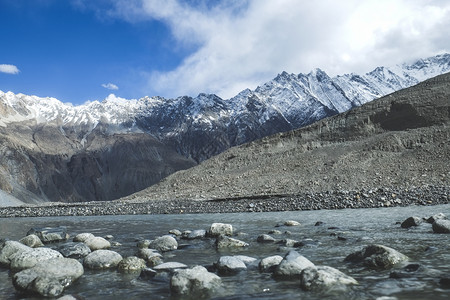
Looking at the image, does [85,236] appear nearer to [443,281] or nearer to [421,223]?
[443,281]

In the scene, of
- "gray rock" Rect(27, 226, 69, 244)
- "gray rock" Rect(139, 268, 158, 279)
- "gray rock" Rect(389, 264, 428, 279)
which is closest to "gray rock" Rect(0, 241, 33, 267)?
"gray rock" Rect(139, 268, 158, 279)

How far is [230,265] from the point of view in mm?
11102

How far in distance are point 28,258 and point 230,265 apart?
729 centimetres

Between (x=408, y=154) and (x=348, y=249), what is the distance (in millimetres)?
66095

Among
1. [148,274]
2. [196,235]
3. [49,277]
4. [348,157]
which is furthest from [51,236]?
[348,157]

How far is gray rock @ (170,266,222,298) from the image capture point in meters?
9.02

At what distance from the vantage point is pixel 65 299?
8.05m

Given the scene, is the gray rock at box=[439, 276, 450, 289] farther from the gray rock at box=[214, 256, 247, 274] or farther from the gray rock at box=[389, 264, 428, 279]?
the gray rock at box=[214, 256, 247, 274]

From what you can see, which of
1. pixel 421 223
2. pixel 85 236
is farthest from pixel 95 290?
pixel 421 223

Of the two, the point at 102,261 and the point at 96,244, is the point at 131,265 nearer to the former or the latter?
the point at 102,261

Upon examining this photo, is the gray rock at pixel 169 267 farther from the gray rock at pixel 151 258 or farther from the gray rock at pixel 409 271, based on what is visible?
the gray rock at pixel 409 271

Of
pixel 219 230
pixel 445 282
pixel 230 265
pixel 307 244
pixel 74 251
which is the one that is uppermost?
pixel 219 230

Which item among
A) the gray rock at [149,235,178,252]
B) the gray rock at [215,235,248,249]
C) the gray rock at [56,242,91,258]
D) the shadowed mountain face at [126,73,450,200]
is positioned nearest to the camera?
the gray rock at [56,242,91,258]

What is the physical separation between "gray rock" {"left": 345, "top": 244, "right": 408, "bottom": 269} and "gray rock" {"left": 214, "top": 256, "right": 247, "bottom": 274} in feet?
11.8
